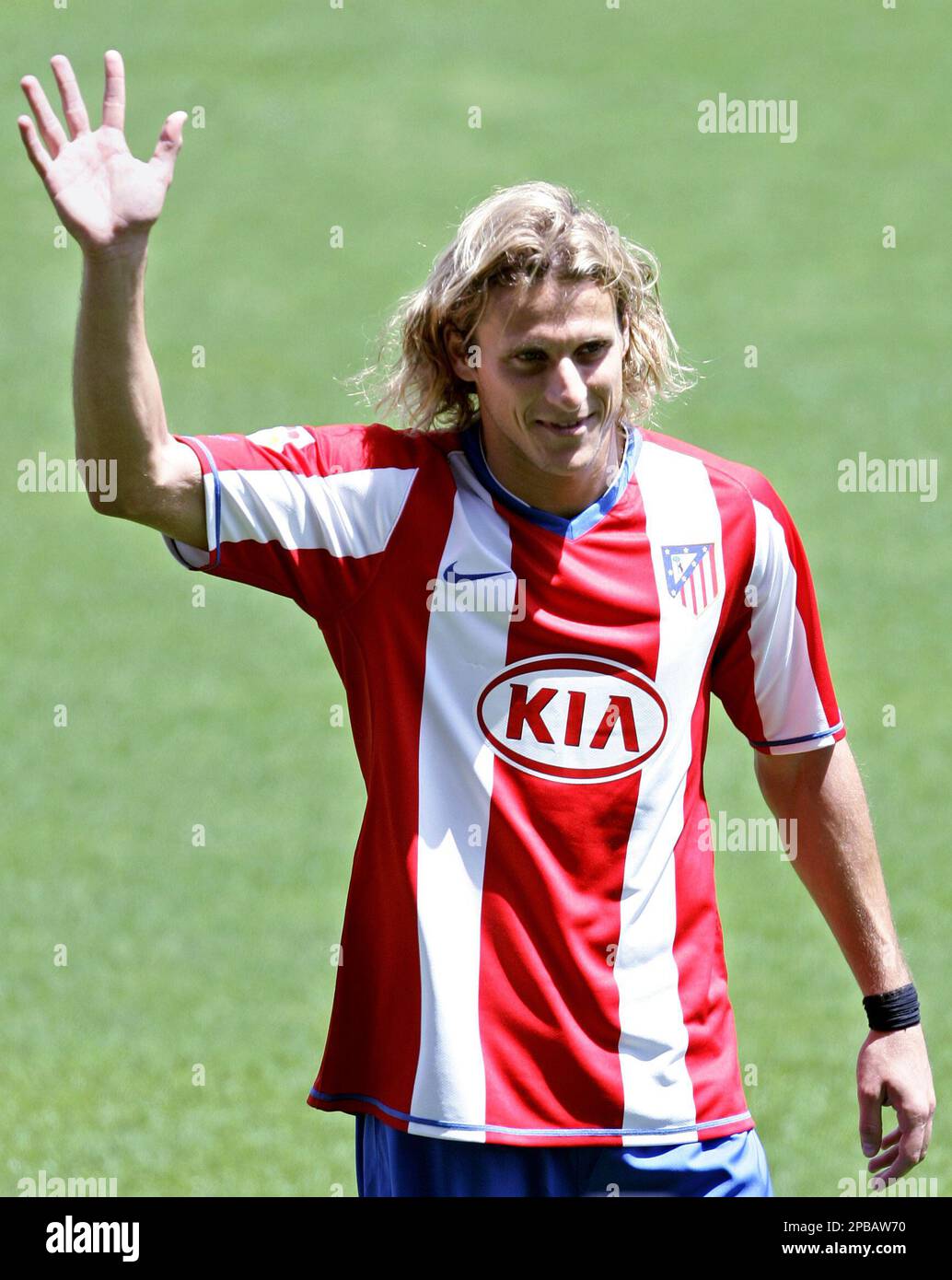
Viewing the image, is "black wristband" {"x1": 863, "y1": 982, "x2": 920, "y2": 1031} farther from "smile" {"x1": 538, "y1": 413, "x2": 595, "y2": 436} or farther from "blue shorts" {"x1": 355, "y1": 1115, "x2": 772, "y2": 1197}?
"smile" {"x1": 538, "y1": 413, "x2": 595, "y2": 436}

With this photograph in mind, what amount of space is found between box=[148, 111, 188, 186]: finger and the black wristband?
6.95 ft

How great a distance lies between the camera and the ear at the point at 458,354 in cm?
390

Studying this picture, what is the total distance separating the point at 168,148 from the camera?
3.34 m

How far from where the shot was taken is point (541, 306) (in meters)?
3.71

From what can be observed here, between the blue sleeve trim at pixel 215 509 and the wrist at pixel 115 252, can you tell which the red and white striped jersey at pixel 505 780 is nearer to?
the blue sleeve trim at pixel 215 509

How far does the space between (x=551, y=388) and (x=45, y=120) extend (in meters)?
1.02

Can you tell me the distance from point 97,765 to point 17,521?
497cm

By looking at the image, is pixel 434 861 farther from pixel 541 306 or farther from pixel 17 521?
pixel 17 521

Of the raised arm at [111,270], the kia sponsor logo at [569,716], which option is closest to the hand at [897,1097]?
the kia sponsor logo at [569,716]

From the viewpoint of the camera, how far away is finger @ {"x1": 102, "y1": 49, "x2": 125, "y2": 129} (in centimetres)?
334

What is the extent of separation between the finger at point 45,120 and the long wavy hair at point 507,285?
2.73ft
